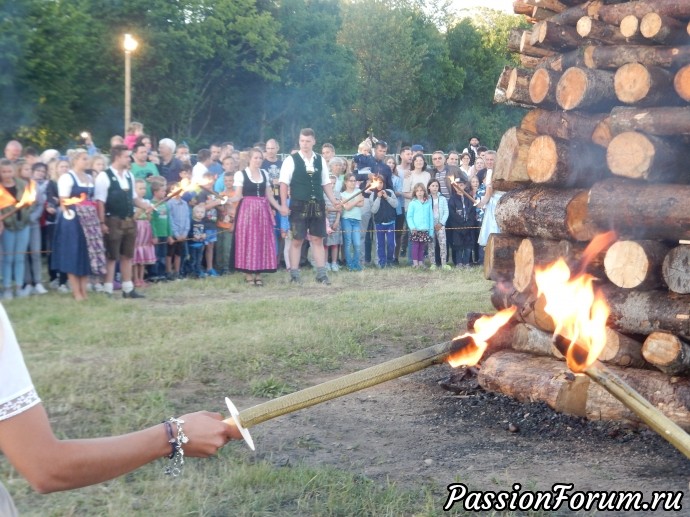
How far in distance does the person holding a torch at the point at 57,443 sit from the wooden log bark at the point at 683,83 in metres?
4.03

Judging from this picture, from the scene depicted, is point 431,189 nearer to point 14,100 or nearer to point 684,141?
point 684,141

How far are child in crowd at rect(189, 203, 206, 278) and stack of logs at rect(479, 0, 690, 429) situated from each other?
7.08m

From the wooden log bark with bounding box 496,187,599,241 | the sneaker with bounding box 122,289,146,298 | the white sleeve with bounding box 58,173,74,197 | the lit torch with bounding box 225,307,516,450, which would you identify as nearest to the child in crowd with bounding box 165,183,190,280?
the sneaker with bounding box 122,289,146,298

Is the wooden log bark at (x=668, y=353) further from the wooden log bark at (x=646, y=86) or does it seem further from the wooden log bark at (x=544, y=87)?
the wooden log bark at (x=544, y=87)

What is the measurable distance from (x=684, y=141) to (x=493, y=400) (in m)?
2.08

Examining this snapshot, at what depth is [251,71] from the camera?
132 ft

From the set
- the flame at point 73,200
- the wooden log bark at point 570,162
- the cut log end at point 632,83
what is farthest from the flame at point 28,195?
the flame at point 73,200

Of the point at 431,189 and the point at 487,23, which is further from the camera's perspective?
the point at 487,23

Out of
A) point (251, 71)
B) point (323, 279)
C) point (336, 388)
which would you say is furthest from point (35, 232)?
point (251, 71)

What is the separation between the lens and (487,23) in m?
74.6

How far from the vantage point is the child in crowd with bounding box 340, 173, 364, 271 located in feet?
47.1

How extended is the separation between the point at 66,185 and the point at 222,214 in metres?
3.35

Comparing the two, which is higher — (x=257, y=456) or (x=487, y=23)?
(x=487, y=23)

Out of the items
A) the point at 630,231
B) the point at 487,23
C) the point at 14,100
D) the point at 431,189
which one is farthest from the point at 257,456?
the point at 487,23
